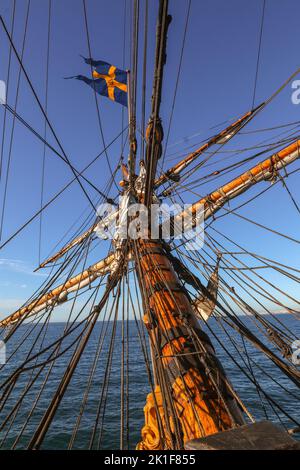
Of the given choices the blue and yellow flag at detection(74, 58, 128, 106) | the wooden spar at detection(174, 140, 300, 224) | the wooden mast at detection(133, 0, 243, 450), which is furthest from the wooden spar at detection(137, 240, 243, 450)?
the blue and yellow flag at detection(74, 58, 128, 106)

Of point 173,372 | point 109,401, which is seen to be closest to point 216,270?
point 173,372

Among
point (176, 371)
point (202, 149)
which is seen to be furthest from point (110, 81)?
point (176, 371)

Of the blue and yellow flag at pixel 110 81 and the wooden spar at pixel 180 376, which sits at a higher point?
the blue and yellow flag at pixel 110 81

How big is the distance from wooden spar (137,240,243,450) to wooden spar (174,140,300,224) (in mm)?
5106

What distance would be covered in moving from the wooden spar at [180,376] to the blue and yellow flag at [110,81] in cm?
616

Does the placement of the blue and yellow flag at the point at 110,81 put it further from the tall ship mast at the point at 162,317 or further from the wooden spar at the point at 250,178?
the wooden spar at the point at 250,178

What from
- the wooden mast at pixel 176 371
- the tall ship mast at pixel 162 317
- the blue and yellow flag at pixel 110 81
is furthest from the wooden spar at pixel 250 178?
the wooden mast at pixel 176 371

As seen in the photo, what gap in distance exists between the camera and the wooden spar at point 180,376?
3029 millimetres

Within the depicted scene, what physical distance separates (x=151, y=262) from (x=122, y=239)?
1639mm

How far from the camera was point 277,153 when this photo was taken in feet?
32.6

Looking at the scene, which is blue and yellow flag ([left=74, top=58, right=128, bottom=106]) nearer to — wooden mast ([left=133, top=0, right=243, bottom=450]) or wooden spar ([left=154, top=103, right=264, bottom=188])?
wooden spar ([left=154, top=103, right=264, bottom=188])

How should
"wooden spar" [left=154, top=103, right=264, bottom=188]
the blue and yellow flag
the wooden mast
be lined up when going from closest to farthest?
the wooden mast, the blue and yellow flag, "wooden spar" [left=154, top=103, right=264, bottom=188]

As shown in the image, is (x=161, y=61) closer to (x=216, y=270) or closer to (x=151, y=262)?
(x=151, y=262)

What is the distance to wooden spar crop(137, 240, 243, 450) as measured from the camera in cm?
303
